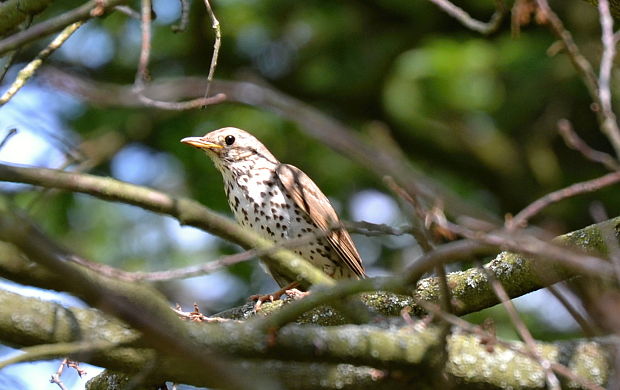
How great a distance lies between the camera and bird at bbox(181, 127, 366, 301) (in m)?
5.20

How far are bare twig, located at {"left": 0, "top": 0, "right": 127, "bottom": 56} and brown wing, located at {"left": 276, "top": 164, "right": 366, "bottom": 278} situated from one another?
248cm

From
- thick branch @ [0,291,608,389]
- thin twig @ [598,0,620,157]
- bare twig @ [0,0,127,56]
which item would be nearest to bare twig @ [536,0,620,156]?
thin twig @ [598,0,620,157]

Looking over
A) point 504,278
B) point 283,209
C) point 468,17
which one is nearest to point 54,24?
point 468,17

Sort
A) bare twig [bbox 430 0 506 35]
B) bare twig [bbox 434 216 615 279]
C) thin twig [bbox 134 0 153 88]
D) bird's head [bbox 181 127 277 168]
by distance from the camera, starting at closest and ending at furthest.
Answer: bare twig [bbox 434 216 615 279], thin twig [bbox 134 0 153 88], bare twig [bbox 430 0 506 35], bird's head [bbox 181 127 277 168]

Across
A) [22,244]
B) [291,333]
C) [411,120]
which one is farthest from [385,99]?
[22,244]

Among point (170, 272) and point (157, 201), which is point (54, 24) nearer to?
point (157, 201)

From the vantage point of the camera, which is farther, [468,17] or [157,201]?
[468,17]

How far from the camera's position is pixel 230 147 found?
5664 millimetres

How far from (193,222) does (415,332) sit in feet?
2.29

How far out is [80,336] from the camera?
273cm

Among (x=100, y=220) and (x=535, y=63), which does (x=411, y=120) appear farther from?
(x=100, y=220)

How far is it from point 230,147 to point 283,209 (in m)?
0.62

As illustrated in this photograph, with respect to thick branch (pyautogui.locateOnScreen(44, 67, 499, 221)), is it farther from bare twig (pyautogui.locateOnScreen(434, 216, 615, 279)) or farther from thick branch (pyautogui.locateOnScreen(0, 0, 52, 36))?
thick branch (pyautogui.locateOnScreen(0, 0, 52, 36))

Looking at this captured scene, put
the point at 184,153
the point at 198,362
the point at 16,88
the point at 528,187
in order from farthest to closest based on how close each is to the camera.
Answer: the point at 528,187
the point at 184,153
the point at 16,88
the point at 198,362
